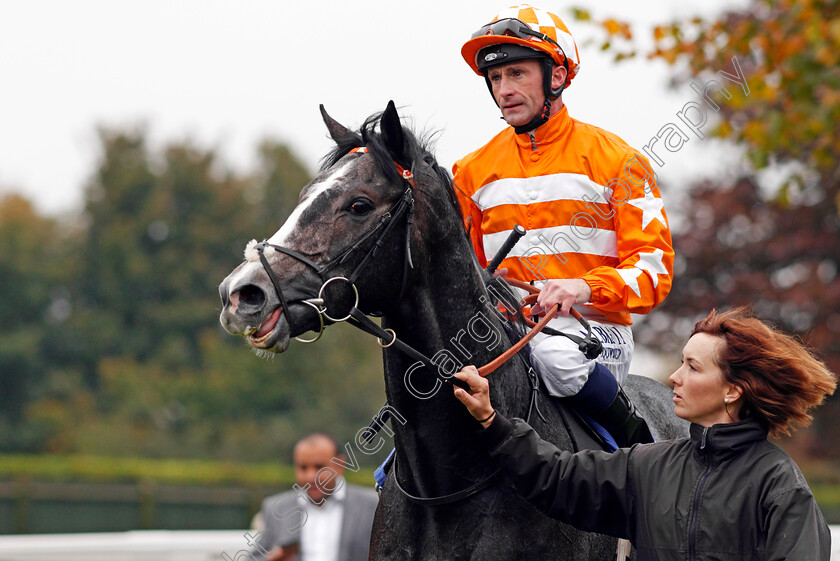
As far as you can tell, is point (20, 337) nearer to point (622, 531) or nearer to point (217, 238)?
point (217, 238)

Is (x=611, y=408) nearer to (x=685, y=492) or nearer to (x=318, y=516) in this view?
(x=685, y=492)

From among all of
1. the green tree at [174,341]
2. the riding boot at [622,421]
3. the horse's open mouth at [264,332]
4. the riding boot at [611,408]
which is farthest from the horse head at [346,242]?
the green tree at [174,341]

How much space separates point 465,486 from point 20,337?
33.1m

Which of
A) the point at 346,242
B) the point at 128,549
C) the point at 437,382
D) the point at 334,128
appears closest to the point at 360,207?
the point at 346,242

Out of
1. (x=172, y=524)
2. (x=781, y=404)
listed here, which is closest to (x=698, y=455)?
(x=781, y=404)

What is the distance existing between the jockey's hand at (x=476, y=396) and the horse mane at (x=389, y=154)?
58 cm

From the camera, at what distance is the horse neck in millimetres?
3365

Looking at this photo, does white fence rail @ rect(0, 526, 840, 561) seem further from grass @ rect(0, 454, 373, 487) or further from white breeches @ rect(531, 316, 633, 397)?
grass @ rect(0, 454, 373, 487)

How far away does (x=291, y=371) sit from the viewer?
2981 cm

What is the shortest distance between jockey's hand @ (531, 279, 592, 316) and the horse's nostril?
98 centimetres

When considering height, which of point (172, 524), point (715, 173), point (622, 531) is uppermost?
point (715, 173)

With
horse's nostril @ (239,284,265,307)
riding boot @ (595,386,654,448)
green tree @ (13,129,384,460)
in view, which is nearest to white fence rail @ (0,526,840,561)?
riding boot @ (595,386,654,448)

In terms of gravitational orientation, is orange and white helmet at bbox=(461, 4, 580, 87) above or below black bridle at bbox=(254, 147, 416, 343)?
above

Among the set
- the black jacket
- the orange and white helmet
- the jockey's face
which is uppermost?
the orange and white helmet
